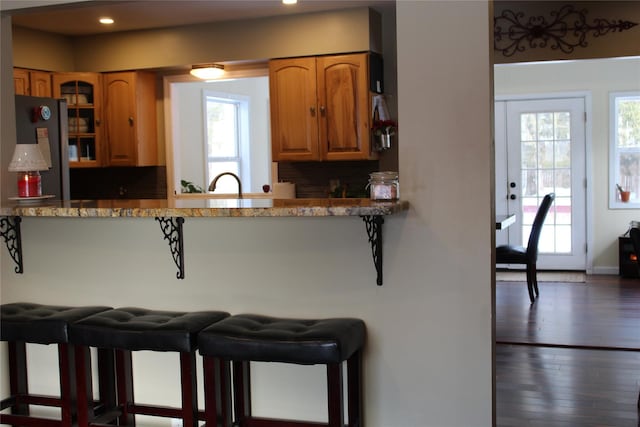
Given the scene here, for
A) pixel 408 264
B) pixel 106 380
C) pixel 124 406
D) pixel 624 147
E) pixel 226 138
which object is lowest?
pixel 124 406

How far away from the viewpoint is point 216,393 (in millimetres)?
2674

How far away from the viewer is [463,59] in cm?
263

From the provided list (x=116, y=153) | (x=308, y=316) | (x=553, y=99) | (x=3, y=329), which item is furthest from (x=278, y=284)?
(x=553, y=99)

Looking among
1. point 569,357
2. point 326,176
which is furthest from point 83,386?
point 326,176

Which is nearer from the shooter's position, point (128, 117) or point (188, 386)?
point (188, 386)

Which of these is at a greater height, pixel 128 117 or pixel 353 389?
pixel 128 117

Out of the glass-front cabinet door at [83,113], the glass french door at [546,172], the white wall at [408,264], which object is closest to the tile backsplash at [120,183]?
the glass-front cabinet door at [83,113]

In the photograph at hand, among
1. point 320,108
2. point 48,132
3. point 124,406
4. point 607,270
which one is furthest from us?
point 607,270

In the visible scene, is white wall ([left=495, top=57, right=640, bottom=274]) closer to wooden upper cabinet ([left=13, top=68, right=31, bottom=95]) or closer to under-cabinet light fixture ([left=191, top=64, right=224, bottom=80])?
under-cabinet light fixture ([left=191, top=64, right=224, bottom=80])

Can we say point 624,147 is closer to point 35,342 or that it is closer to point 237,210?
point 237,210

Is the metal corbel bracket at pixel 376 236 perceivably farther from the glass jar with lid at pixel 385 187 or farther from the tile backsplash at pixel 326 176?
the tile backsplash at pixel 326 176

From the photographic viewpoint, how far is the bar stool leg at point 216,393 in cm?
262

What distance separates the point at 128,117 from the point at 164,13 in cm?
108

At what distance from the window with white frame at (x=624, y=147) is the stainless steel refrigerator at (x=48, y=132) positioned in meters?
6.16
